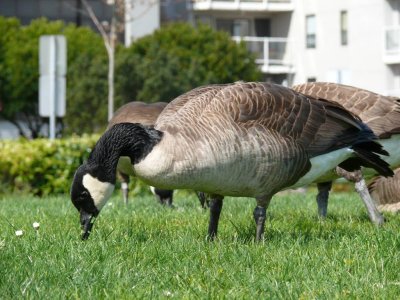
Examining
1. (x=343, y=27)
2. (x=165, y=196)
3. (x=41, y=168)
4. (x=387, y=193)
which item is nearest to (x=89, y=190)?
(x=387, y=193)

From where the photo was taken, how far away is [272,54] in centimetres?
5566

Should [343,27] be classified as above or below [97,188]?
above

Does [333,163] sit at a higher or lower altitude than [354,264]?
higher

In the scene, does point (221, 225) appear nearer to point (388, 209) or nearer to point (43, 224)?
point (43, 224)

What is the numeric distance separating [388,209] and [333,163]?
385cm

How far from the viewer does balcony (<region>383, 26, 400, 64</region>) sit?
4625 cm

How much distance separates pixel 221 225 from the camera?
29.3 ft

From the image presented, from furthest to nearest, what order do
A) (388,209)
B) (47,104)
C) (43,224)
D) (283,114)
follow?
(47,104) → (388,209) → (43,224) → (283,114)

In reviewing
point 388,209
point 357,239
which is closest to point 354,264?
point 357,239

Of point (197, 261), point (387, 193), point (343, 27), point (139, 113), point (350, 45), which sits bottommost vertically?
point (387, 193)

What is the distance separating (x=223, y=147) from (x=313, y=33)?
155 ft

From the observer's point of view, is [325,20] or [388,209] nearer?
[388,209]

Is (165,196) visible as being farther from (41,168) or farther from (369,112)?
(41,168)

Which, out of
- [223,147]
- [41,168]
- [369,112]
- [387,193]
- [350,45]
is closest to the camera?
[223,147]
